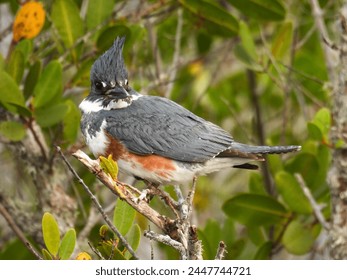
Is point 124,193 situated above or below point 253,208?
above

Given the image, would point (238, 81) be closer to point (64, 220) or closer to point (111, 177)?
point (64, 220)

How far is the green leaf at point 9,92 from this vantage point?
4594mm

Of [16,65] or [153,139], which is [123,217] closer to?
[153,139]

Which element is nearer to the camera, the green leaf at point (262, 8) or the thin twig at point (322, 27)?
the thin twig at point (322, 27)

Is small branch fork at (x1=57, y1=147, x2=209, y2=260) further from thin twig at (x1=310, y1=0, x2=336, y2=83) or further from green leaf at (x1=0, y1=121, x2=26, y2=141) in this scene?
thin twig at (x1=310, y1=0, x2=336, y2=83)

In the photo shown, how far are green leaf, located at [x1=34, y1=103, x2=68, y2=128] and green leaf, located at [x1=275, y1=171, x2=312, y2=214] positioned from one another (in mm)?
1278

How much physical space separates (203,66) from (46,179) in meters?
2.56

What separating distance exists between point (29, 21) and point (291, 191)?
1772 millimetres

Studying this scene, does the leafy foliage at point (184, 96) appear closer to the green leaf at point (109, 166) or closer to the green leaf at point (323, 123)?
the green leaf at point (323, 123)

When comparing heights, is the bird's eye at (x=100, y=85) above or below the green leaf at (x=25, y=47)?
below

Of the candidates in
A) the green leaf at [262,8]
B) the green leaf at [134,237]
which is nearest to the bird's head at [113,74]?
the green leaf at [134,237]

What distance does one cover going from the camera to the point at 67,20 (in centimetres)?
515

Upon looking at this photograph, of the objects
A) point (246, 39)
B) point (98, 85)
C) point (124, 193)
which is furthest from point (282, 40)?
point (124, 193)

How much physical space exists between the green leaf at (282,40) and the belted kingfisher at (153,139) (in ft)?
5.30
